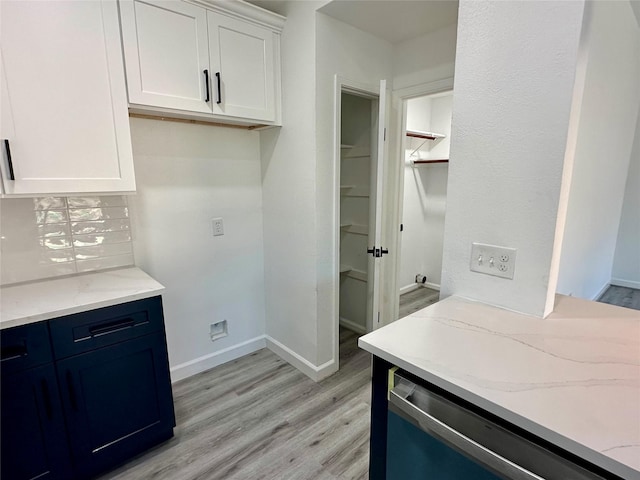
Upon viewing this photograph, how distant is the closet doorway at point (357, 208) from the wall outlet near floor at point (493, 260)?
143cm

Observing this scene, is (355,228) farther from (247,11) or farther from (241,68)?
(247,11)

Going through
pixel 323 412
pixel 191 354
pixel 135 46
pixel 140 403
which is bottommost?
pixel 323 412

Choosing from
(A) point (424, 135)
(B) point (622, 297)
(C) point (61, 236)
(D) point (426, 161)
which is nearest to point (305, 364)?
(C) point (61, 236)

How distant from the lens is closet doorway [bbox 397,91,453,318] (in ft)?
12.4

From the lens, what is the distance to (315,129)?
205 centimetres

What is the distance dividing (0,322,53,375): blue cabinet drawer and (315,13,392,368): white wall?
4.75ft

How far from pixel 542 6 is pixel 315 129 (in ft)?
4.14

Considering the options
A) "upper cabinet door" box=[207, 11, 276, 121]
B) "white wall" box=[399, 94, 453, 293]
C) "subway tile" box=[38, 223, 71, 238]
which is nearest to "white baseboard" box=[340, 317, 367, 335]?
"white wall" box=[399, 94, 453, 293]

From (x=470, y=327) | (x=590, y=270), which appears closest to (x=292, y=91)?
(x=470, y=327)

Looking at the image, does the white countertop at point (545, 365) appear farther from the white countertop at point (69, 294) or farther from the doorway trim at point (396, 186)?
the doorway trim at point (396, 186)

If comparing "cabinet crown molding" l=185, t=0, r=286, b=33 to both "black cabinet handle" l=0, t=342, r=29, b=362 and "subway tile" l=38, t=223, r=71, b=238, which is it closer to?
"subway tile" l=38, t=223, r=71, b=238

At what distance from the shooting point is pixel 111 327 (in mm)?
1521

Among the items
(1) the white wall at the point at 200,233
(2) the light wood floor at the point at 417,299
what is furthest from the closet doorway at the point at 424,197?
(1) the white wall at the point at 200,233

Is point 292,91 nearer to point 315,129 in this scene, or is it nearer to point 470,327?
point 315,129
